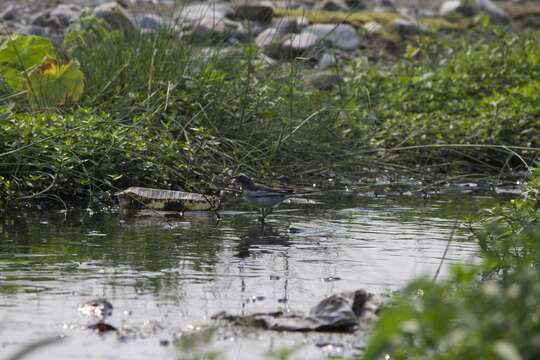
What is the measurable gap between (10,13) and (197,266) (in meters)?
11.8

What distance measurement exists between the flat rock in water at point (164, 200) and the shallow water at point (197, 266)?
21cm

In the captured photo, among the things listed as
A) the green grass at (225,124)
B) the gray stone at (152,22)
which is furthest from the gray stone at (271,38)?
the gray stone at (152,22)

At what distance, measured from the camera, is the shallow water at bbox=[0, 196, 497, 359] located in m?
4.80

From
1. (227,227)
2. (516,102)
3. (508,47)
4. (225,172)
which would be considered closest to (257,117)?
(225,172)

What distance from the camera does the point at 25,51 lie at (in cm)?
968

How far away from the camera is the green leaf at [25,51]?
376 inches

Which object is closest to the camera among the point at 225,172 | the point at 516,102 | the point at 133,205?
the point at 133,205

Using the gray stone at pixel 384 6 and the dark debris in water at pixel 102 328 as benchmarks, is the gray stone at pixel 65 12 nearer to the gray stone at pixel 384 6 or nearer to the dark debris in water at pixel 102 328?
the gray stone at pixel 384 6

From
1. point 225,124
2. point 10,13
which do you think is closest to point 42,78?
point 225,124

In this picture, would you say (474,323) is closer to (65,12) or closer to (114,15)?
(114,15)

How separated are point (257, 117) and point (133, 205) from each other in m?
1.95

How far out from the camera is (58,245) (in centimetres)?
688

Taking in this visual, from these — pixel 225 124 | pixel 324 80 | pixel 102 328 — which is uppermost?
pixel 324 80

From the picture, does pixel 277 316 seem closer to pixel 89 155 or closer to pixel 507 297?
pixel 507 297
